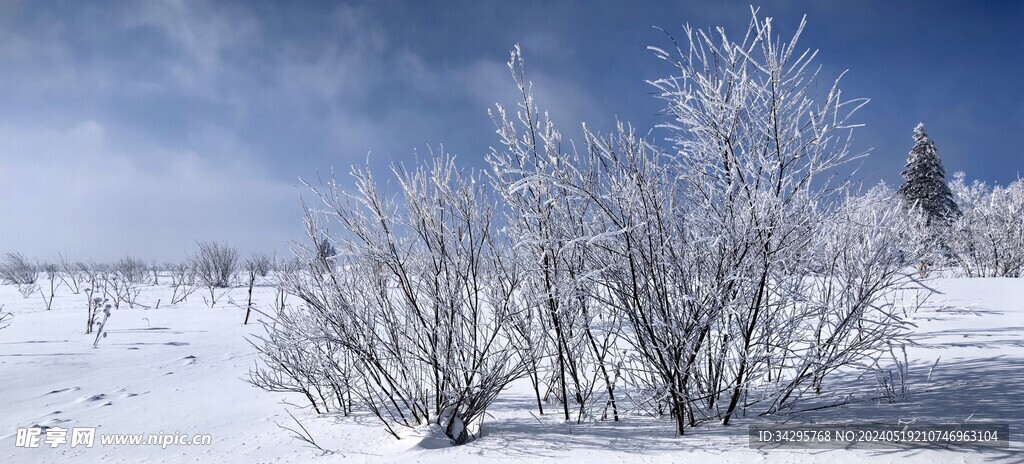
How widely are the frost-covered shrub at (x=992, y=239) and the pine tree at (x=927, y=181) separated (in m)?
1.22

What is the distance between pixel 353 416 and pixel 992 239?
77.9 ft

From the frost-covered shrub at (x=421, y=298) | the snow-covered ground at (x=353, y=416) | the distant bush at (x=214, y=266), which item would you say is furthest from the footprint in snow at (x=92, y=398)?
the distant bush at (x=214, y=266)

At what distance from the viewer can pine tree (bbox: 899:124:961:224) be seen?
75.3ft

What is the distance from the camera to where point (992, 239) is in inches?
713

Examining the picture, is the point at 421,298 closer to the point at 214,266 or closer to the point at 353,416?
the point at 353,416

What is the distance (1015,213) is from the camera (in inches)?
720

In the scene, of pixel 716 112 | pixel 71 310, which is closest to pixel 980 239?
pixel 716 112

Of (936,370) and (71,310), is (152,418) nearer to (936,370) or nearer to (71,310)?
(936,370)

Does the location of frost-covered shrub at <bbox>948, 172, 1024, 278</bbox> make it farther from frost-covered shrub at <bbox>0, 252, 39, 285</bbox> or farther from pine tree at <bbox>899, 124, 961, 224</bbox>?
frost-covered shrub at <bbox>0, 252, 39, 285</bbox>

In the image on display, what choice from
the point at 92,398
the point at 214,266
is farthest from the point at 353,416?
the point at 214,266

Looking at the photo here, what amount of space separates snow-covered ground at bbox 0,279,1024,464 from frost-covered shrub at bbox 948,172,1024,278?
988 cm

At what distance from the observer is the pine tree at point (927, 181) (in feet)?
75.3

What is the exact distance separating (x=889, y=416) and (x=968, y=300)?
10.7m

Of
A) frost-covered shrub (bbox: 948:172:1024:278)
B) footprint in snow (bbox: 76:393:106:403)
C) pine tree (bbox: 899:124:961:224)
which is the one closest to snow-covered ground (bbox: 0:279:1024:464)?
footprint in snow (bbox: 76:393:106:403)
